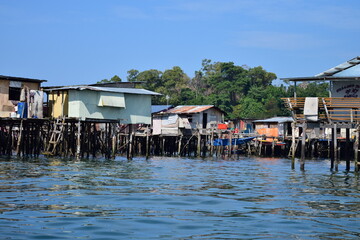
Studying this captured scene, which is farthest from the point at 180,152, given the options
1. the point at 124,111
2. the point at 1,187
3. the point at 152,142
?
the point at 1,187

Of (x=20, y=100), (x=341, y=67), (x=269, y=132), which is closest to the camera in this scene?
(x=341, y=67)

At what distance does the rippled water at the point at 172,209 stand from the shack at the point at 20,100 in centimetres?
1584

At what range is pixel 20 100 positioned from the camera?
120 feet

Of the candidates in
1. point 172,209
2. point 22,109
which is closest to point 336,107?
point 172,209

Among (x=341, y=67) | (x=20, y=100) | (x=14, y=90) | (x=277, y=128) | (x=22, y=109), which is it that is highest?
(x=341, y=67)

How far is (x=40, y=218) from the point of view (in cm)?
1197

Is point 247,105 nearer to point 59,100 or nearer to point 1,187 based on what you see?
point 59,100

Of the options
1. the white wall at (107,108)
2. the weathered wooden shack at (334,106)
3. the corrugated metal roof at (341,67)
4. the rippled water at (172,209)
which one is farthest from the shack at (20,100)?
the corrugated metal roof at (341,67)

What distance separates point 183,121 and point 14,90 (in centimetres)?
1970

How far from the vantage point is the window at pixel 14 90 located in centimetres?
3697

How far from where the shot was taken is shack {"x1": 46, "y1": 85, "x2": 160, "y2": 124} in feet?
123

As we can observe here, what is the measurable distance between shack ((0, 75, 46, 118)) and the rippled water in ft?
52.0

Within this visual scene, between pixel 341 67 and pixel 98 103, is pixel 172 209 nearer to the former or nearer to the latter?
pixel 341 67

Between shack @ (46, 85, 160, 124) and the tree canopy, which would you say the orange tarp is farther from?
shack @ (46, 85, 160, 124)
